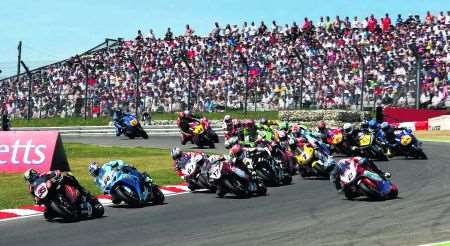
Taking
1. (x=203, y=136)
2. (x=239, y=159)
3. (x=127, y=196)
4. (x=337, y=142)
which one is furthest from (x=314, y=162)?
(x=203, y=136)

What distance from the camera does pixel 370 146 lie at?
81.1 ft

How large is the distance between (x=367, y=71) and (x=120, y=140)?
11014 mm

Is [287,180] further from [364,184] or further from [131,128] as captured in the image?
[131,128]

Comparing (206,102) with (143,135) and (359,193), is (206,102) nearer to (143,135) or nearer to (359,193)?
(143,135)

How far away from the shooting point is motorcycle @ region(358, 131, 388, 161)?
971 inches

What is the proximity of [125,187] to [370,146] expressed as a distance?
11.3m

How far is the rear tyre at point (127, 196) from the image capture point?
15234 millimetres

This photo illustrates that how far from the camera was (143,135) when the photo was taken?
37.0 m

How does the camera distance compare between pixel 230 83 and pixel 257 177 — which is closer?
pixel 257 177

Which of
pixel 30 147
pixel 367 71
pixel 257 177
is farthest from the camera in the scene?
pixel 367 71

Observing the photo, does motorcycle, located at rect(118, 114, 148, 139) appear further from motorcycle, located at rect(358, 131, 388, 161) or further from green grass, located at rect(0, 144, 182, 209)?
motorcycle, located at rect(358, 131, 388, 161)

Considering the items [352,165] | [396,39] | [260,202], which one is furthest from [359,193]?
[396,39]

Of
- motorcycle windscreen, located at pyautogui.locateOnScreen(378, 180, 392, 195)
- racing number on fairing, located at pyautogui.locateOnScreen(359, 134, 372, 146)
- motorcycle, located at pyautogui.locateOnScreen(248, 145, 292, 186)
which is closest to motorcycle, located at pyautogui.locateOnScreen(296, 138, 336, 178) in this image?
motorcycle, located at pyautogui.locateOnScreen(248, 145, 292, 186)

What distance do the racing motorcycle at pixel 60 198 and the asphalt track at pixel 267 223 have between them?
237 mm
